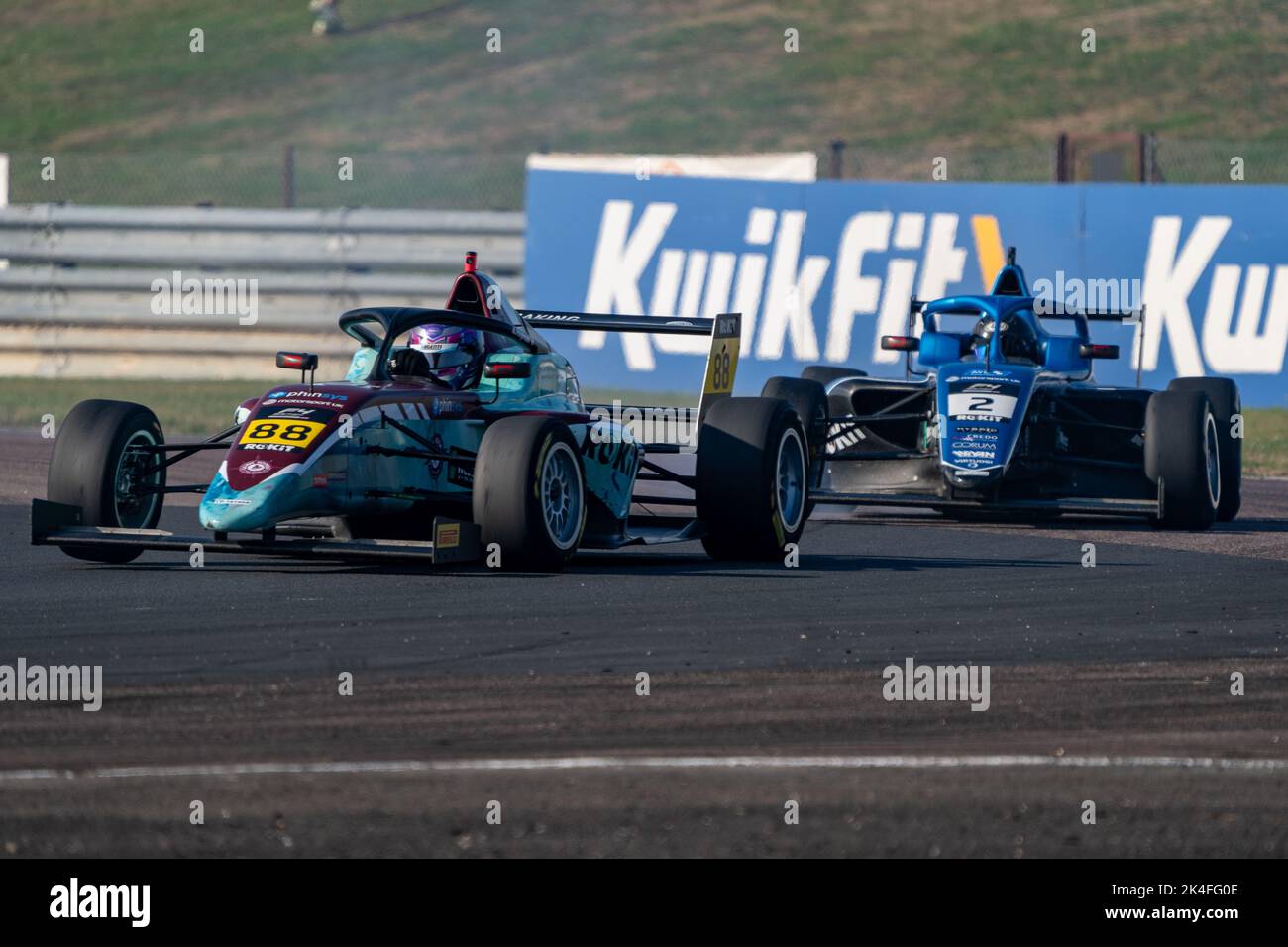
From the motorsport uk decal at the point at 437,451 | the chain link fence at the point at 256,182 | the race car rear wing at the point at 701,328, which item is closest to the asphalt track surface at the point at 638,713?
the motorsport uk decal at the point at 437,451

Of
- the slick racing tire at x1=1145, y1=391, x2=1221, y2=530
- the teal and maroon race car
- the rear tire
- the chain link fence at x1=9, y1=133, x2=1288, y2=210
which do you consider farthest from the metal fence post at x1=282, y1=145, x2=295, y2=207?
the slick racing tire at x1=1145, y1=391, x2=1221, y2=530

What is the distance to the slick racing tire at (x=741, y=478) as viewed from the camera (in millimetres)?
10867

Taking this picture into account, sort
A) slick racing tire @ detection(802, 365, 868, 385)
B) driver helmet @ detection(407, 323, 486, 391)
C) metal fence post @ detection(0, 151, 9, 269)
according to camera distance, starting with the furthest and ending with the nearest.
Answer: metal fence post @ detection(0, 151, 9, 269) → slick racing tire @ detection(802, 365, 868, 385) → driver helmet @ detection(407, 323, 486, 391)

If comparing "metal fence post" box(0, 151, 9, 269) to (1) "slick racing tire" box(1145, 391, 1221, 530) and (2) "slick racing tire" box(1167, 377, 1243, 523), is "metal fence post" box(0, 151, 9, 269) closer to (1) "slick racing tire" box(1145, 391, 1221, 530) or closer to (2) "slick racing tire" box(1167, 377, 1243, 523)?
(2) "slick racing tire" box(1167, 377, 1243, 523)

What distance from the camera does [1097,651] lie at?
7.99 metres

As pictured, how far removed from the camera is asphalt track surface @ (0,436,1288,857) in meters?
5.23

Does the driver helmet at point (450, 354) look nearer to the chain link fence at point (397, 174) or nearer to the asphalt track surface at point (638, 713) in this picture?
the asphalt track surface at point (638, 713)

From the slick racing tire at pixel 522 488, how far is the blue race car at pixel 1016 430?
292cm

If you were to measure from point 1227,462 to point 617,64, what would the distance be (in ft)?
90.4

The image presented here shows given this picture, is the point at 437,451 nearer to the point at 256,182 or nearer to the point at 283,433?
the point at 283,433

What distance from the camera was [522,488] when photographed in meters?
9.62

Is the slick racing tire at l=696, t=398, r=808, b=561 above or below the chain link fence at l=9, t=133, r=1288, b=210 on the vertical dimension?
below

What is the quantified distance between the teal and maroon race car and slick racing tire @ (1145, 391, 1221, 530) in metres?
2.53
